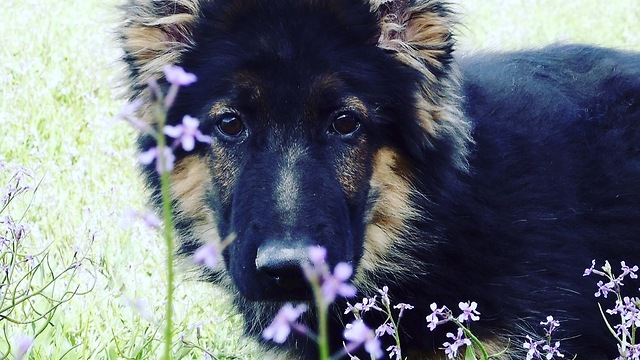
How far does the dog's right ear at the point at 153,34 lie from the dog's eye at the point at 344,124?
77 cm

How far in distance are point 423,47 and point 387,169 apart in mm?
553

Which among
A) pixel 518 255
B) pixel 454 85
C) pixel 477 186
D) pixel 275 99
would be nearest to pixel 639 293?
pixel 518 255

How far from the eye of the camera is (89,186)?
→ 564 centimetres

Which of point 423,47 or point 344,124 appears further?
point 423,47

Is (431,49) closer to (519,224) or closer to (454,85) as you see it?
(454,85)

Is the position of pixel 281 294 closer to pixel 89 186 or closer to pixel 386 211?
pixel 386 211

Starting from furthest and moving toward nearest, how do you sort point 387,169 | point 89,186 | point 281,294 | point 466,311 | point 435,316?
point 89,186 < point 387,169 < point 281,294 < point 435,316 < point 466,311

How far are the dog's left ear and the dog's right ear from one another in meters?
0.84

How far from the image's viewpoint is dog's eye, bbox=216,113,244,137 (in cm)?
348

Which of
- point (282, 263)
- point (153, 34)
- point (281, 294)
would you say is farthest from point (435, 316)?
point (153, 34)

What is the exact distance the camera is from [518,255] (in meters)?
3.73

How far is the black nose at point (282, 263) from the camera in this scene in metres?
2.80

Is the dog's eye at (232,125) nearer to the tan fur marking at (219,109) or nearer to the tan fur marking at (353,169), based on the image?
the tan fur marking at (219,109)

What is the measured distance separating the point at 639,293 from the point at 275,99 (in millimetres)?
2075
